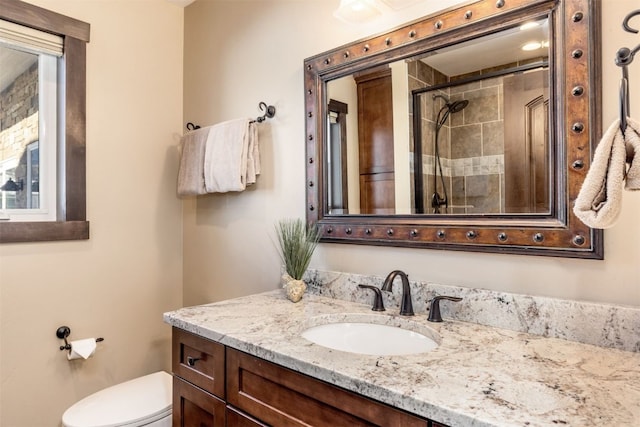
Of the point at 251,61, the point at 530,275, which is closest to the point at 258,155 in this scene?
the point at 251,61

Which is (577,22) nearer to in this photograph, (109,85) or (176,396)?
(176,396)

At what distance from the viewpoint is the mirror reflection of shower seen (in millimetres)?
1214

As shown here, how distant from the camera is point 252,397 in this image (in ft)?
3.28

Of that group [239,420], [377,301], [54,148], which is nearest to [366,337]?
[377,301]

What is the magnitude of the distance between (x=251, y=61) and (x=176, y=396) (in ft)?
4.84

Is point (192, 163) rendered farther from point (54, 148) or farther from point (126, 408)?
point (126, 408)

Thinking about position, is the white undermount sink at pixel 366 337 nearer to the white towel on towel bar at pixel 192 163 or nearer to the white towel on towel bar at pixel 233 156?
the white towel on towel bar at pixel 233 156

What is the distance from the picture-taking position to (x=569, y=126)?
0.98 meters

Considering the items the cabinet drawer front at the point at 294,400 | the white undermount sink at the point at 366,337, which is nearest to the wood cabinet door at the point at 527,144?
the white undermount sink at the point at 366,337

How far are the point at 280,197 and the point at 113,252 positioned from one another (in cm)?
93

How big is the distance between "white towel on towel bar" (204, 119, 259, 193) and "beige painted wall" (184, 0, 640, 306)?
79 mm

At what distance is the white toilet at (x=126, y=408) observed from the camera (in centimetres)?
141

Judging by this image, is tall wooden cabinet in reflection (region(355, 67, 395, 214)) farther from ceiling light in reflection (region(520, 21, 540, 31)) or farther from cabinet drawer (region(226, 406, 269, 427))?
cabinet drawer (region(226, 406, 269, 427))

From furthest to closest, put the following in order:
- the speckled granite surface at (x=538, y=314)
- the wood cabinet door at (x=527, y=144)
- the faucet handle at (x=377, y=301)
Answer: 1. the faucet handle at (x=377, y=301)
2. the wood cabinet door at (x=527, y=144)
3. the speckled granite surface at (x=538, y=314)
